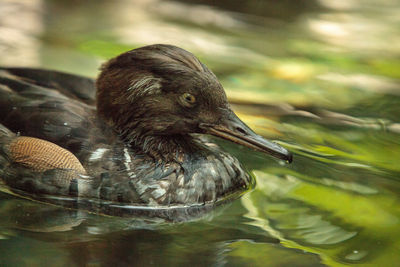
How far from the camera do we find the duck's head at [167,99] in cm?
550

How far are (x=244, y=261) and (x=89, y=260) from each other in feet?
3.26

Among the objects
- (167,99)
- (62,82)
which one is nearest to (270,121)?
(167,99)

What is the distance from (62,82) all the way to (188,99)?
1.58 m

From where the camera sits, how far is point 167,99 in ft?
18.5

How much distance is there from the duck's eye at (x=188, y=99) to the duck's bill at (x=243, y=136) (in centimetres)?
18

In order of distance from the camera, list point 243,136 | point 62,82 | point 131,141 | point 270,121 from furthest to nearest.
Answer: point 270,121 < point 62,82 < point 131,141 < point 243,136

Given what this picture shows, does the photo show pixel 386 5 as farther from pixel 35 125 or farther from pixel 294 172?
pixel 35 125

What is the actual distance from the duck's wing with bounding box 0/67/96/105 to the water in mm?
1109

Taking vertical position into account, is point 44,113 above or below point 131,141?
above

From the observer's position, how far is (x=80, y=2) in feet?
34.1

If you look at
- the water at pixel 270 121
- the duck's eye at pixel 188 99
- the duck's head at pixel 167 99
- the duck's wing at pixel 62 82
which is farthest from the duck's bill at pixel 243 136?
the duck's wing at pixel 62 82

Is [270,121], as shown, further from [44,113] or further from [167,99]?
[44,113]

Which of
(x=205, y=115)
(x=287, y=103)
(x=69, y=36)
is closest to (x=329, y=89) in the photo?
(x=287, y=103)

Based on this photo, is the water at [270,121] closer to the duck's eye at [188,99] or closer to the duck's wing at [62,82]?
the duck's eye at [188,99]
